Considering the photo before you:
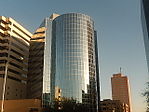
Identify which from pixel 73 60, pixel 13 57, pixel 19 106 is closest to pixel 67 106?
pixel 19 106

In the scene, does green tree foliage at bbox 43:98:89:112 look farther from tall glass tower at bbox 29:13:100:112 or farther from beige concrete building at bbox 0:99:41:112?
beige concrete building at bbox 0:99:41:112

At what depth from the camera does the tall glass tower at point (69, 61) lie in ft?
325

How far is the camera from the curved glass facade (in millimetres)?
99000

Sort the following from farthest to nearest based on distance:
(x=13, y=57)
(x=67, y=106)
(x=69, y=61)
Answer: (x=69, y=61)
(x=13, y=57)
(x=67, y=106)

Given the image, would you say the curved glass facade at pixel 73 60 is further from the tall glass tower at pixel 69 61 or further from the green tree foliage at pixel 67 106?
the green tree foliage at pixel 67 106

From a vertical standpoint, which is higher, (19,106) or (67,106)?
(19,106)

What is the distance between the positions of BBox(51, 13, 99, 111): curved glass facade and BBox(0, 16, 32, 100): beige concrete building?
15065 millimetres

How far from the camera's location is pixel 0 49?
99.8 m

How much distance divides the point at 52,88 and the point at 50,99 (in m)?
5.10

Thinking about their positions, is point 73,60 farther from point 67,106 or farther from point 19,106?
point 19,106

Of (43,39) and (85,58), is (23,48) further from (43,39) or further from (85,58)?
(85,58)

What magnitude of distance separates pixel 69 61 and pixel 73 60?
1.89 metres

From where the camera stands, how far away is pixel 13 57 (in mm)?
101750

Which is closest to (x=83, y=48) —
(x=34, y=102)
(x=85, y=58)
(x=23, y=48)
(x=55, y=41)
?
(x=85, y=58)
